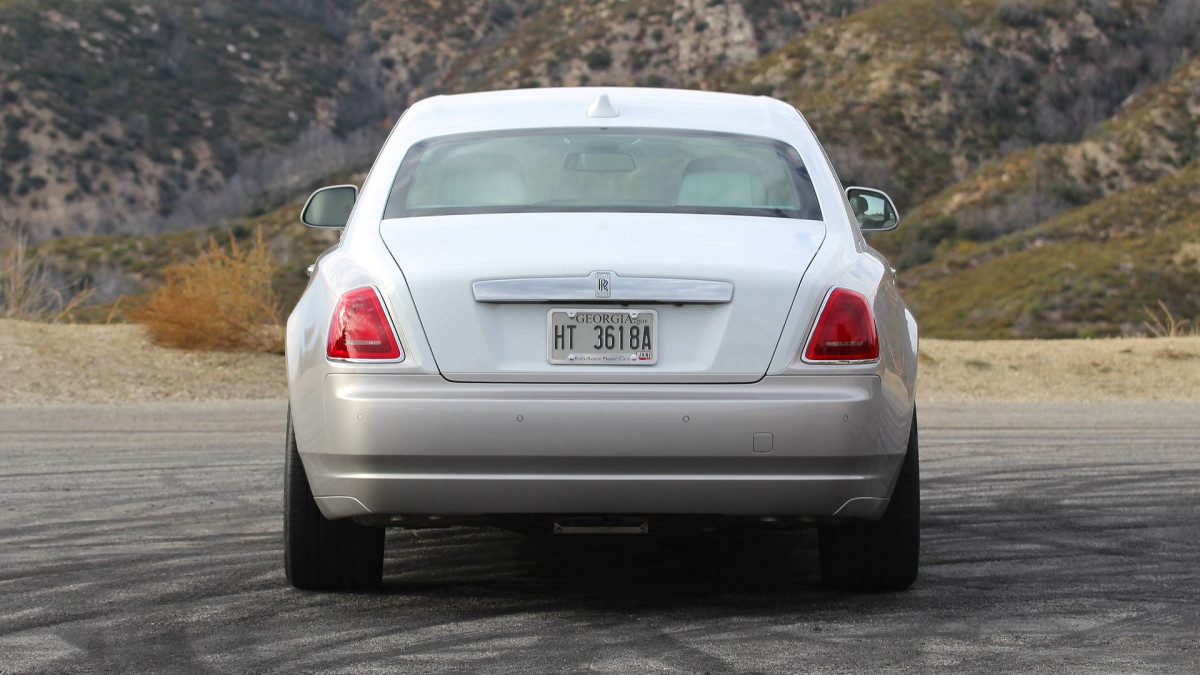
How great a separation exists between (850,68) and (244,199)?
21.5m

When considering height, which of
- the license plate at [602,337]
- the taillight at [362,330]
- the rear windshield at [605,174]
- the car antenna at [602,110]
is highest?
the car antenna at [602,110]

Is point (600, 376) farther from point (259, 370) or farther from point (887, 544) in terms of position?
point (259, 370)

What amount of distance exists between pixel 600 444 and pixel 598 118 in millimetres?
1621

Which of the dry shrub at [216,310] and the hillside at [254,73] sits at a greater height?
the dry shrub at [216,310]

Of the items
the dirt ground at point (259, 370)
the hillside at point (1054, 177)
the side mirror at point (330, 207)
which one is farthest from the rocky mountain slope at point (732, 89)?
the side mirror at point (330, 207)

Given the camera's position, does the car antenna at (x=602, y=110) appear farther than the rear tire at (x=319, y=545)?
Yes

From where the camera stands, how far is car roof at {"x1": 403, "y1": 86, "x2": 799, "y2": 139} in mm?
5793

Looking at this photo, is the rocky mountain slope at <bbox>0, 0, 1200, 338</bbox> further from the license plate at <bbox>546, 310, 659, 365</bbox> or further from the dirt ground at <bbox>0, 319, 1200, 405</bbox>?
the license plate at <bbox>546, 310, 659, 365</bbox>

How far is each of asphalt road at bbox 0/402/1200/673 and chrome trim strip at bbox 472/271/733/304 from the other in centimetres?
101

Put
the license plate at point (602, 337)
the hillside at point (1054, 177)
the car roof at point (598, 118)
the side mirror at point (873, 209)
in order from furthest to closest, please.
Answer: the hillside at point (1054, 177), the side mirror at point (873, 209), the car roof at point (598, 118), the license plate at point (602, 337)

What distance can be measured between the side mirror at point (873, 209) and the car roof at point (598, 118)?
23.6 inches

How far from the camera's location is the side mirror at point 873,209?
6.50m

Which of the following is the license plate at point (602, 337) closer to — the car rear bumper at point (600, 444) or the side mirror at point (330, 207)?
the car rear bumper at point (600, 444)

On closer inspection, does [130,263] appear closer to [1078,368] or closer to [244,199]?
[244,199]
